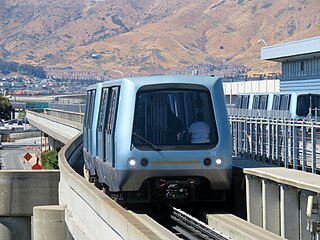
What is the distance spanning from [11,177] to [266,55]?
2582 centimetres

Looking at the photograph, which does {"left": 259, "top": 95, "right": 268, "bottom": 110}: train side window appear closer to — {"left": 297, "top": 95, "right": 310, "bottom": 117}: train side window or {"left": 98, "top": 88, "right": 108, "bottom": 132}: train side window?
{"left": 297, "top": 95, "right": 310, "bottom": 117}: train side window

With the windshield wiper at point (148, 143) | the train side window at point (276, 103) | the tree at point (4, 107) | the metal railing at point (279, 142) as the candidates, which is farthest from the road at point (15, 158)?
the windshield wiper at point (148, 143)

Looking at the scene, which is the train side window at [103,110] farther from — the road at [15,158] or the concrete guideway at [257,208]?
the road at [15,158]

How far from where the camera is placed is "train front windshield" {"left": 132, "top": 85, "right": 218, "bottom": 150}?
19797 millimetres

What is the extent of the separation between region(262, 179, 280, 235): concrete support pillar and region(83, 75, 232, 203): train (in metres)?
1.07

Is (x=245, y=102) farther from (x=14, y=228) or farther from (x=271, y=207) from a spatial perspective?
(x=271, y=207)

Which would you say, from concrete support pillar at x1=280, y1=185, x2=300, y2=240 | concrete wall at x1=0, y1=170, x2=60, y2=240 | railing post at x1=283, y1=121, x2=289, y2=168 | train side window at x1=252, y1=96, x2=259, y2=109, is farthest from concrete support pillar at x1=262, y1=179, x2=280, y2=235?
train side window at x1=252, y1=96, x2=259, y2=109

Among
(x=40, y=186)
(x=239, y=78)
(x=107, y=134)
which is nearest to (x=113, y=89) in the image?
(x=107, y=134)

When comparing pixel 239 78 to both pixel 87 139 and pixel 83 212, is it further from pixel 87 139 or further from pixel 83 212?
pixel 83 212

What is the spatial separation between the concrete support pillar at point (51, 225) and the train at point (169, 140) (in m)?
6.61

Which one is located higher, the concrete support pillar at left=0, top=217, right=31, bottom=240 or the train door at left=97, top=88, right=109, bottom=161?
the train door at left=97, top=88, right=109, bottom=161

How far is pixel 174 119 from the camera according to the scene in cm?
2002

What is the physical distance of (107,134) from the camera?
21156 mm

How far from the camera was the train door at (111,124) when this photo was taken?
20.4 metres
